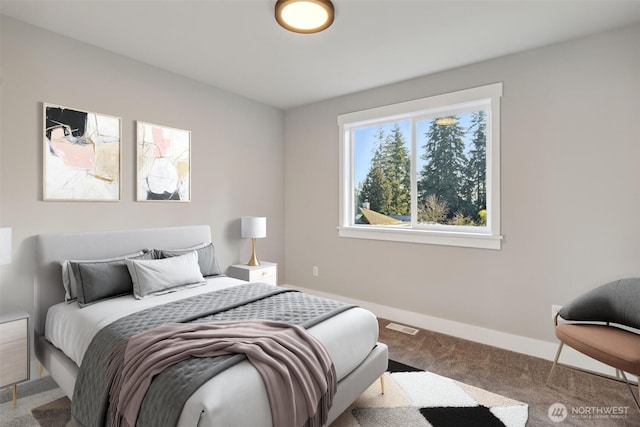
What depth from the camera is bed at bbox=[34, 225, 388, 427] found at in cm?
135

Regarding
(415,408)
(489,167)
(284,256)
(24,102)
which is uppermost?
(24,102)

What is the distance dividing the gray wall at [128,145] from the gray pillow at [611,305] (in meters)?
3.36

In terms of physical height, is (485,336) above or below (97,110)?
below

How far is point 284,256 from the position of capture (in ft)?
15.6

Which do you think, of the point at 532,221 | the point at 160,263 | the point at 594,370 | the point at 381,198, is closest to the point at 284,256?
the point at 381,198

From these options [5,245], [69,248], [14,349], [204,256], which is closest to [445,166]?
[204,256]

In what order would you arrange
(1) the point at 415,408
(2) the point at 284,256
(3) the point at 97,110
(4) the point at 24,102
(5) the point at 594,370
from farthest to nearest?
(2) the point at 284,256
(3) the point at 97,110
(5) the point at 594,370
(4) the point at 24,102
(1) the point at 415,408

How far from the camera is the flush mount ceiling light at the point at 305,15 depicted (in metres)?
2.15

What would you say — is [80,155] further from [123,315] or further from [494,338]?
[494,338]

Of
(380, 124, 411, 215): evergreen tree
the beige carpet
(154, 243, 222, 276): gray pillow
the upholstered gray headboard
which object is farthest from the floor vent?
the beige carpet

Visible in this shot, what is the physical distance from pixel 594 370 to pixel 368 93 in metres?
3.36

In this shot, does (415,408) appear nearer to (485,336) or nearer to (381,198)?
(485,336)

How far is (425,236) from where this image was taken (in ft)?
11.5

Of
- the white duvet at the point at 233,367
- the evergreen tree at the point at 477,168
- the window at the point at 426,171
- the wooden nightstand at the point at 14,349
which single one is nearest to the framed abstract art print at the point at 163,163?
the white duvet at the point at 233,367
